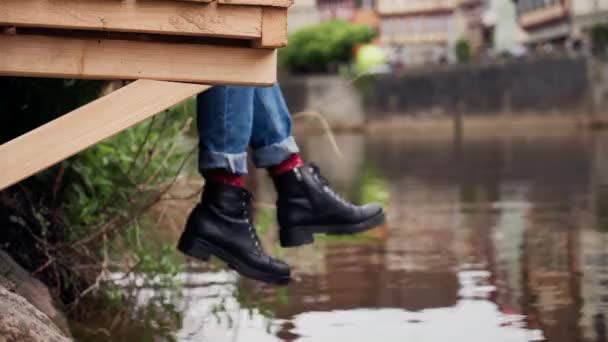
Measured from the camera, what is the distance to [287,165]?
11.3ft

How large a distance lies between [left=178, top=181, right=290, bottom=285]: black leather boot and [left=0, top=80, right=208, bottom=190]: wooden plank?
61 centimetres

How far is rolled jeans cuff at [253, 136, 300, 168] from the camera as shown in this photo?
338 cm

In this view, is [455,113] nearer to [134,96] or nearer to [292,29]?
[292,29]

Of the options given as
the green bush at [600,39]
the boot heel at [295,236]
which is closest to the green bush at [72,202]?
the boot heel at [295,236]

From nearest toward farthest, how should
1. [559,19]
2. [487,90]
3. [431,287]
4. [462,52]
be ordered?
[431,287], [487,90], [559,19], [462,52]

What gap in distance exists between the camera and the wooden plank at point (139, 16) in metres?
2.59

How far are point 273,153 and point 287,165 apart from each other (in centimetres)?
7

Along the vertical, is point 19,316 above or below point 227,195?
below

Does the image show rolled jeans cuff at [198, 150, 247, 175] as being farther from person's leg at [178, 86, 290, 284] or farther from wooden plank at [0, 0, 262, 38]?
wooden plank at [0, 0, 262, 38]

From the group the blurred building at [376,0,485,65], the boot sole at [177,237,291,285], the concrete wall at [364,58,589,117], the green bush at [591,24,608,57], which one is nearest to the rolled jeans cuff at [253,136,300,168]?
the boot sole at [177,237,291,285]

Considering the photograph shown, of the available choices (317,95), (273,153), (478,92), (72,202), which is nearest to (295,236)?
(273,153)

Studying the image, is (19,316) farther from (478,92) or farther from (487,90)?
(478,92)

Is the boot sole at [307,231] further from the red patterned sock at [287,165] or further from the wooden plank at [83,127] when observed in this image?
the wooden plank at [83,127]

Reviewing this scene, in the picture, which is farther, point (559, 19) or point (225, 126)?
point (559, 19)
